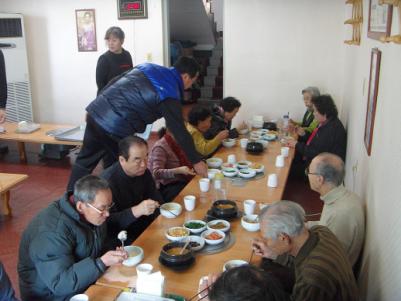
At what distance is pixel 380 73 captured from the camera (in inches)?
87.7

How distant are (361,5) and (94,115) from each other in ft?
7.91

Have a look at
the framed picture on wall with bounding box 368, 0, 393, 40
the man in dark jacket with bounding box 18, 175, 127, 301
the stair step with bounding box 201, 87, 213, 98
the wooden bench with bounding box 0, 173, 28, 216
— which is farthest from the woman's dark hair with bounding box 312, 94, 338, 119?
the stair step with bounding box 201, 87, 213, 98

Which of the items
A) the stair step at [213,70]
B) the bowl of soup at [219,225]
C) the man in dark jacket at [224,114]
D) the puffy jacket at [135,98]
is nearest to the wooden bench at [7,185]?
the puffy jacket at [135,98]

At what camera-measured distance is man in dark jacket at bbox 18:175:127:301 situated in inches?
71.1

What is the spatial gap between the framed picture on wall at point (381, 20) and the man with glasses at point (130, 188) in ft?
4.84

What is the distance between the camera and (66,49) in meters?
6.82

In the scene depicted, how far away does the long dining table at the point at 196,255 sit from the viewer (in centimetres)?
170

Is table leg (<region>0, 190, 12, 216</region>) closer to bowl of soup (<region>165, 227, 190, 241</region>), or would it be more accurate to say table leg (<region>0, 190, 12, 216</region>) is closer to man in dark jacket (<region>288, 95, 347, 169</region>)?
bowl of soup (<region>165, 227, 190, 241</region>)

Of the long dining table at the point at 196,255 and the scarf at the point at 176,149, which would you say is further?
the scarf at the point at 176,149

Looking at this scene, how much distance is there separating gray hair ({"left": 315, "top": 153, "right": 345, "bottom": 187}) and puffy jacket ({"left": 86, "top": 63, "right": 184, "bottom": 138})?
1.19 metres

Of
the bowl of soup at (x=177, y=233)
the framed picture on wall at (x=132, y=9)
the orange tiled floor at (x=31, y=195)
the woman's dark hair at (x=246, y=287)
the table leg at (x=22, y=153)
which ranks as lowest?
the orange tiled floor at (x=31, y=195)

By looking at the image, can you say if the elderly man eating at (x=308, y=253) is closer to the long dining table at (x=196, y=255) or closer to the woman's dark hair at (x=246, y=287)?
the long dining table at (x=196, y=255)

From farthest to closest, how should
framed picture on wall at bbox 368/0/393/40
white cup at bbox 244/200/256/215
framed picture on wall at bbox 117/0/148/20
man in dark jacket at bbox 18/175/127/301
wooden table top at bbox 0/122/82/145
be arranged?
1. framed picture on wall at bbox 117/0/148/20
2. wooden table top at bbox 0/122/82/145
3. white cup at bbox 244/200/256/215
4. framed picture on wall at bbox 368/0/393/40
5. man in dark jacket at bbox 18/175/127/301

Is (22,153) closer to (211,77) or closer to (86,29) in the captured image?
(86,29)
